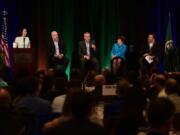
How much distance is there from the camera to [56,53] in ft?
34.5

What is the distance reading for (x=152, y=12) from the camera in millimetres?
11805

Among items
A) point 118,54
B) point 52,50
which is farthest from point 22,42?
point 118,54

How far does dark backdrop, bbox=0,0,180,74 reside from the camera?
11648 millimetres

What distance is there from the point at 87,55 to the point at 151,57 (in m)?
1.50

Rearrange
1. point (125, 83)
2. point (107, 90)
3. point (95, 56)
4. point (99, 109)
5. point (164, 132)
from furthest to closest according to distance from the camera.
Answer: point (95, 56)
point (107, 90)
point (125, 83)
point (99, 109)
point (164, 132)

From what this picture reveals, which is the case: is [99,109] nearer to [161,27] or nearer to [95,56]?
[95,56]

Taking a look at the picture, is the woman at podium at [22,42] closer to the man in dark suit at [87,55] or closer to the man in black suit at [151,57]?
the man in dark suit at [87,55]

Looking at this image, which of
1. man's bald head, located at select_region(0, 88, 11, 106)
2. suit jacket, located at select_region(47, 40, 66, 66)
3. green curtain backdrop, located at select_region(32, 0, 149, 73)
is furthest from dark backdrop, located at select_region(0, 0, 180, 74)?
man's bald head, located at select_region(0, 88, 11, 106)

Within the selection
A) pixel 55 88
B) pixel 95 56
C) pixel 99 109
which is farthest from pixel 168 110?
pixel 95 56

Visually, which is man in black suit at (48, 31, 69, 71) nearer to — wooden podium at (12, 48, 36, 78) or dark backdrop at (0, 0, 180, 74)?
wooden podium at (12, 48, 36, 78)

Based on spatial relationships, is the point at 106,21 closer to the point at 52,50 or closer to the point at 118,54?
the point at 118,54

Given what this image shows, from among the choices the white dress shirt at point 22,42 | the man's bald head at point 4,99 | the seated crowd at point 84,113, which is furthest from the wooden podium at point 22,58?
the man's bald head at point 4,99

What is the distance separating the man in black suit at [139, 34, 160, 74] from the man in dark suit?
109 cm

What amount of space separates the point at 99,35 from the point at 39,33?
5.15ft
